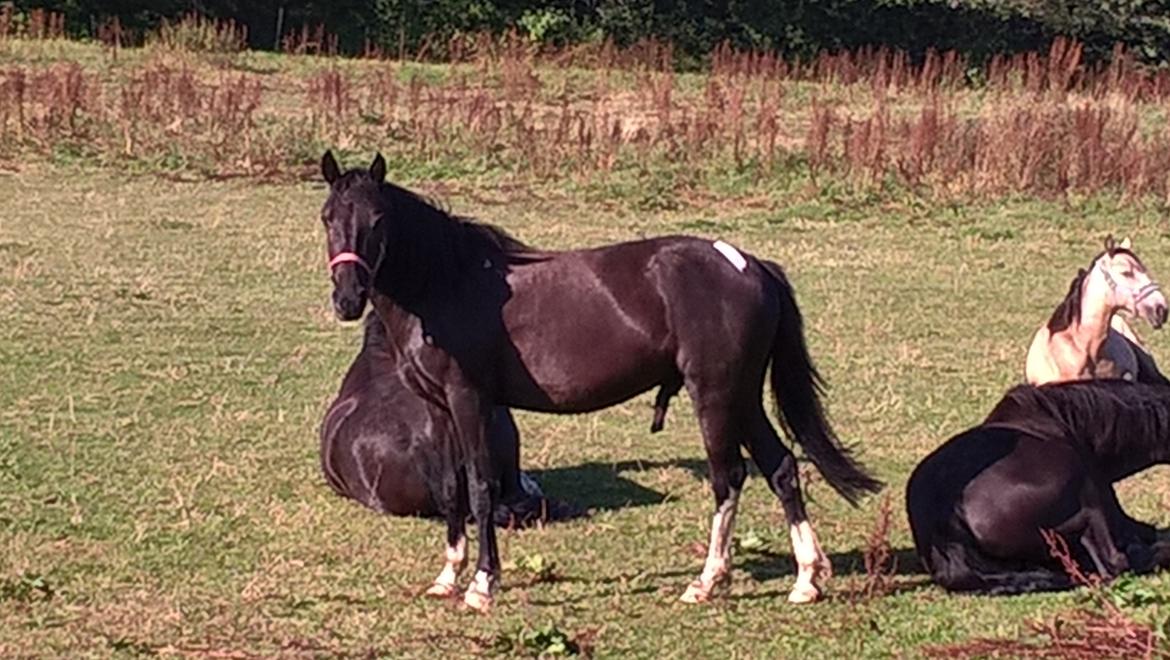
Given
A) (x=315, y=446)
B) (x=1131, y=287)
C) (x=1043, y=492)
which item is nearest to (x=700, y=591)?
(x=1043, y=492)

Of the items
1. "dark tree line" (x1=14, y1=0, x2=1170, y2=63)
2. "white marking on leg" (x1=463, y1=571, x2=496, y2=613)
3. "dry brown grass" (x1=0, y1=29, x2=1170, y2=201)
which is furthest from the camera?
"dark tree line" (x1=14, y1=0, x2=1170, y2=63)

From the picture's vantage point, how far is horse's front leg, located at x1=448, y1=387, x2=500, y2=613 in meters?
7.21

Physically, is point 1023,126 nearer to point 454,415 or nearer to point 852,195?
point 852,195

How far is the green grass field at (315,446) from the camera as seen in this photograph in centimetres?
685

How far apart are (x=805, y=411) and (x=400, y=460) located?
1958mm

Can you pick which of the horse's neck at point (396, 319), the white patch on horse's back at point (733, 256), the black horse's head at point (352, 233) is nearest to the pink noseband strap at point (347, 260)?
the black horse's head at point (352, 233)

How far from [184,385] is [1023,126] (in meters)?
11.3

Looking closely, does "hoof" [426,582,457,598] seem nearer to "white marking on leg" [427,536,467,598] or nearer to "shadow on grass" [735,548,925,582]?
"white marking on leg" [427,536,467,598]

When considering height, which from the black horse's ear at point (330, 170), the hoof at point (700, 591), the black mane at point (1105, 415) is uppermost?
the black horse's ear at point (330, 170)

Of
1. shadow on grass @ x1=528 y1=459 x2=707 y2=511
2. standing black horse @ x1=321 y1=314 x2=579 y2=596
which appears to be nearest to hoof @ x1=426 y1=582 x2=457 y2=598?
standing black horse @ x1=321 y1=314 x2=579 y2=596

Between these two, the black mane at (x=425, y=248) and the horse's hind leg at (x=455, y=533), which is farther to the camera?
the horse's hind leg at (x=455, y=533)

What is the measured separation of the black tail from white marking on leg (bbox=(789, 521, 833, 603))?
0.35 metres

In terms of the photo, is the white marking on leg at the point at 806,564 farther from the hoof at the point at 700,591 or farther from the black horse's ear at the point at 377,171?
the black horse's ear at the point at 377,171

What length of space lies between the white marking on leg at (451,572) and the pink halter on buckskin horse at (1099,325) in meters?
2.63
